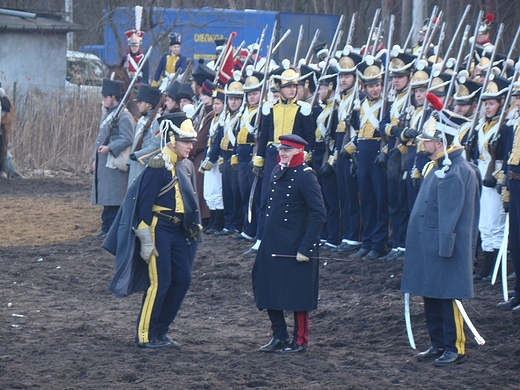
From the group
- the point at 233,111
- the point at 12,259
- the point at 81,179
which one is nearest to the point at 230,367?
the point at 12,259

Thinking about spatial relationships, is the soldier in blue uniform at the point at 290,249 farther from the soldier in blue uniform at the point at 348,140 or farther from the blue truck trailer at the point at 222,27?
the blue truck trailer at the point at 222,27

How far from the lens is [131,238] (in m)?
7.12

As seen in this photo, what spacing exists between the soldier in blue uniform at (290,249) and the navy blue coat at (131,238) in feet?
2.03

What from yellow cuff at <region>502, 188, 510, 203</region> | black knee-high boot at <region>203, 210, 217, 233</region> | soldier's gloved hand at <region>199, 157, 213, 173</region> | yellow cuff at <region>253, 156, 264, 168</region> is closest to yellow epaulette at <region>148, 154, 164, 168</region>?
yellow cuff at <region>502, 188, 510, 203</region>

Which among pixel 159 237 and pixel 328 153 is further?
pixel 328 153

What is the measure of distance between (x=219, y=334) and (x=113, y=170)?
492 centimetres

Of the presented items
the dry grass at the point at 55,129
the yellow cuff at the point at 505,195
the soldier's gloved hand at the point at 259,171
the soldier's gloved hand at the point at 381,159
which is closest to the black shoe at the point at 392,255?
the soldier's gloved hand at the point at 381,159

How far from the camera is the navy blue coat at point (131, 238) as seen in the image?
7125mm

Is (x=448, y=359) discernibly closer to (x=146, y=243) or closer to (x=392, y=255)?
(x=146, y=243)

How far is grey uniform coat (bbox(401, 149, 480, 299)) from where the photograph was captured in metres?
6.62

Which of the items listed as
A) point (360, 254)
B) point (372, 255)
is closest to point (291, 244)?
point (372, 255)

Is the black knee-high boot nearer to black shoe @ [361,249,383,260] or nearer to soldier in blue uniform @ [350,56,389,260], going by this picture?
soldier in blue uniform @ [350,56,389,260]

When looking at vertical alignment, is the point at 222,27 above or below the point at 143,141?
above

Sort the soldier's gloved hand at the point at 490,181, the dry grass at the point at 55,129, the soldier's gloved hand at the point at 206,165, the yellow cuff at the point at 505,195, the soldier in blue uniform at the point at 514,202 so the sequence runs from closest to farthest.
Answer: the soldier in blue uniform at the point at 514,202, the yellow cuff at the point at 505,195, the soldier's gloved hand at the point at 490,181, the soldier's gloved hand at the point at 206,165, the dry grass at the point at 55,129
